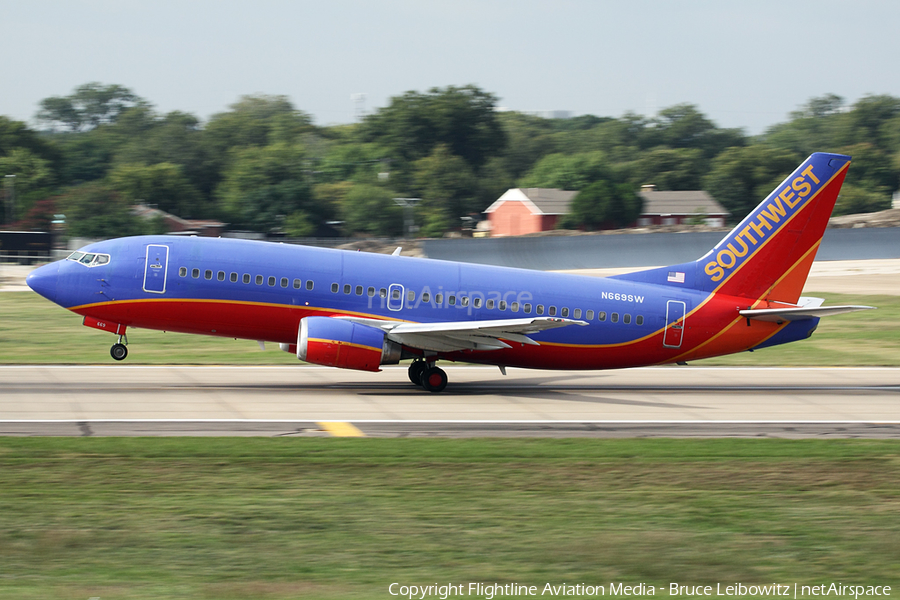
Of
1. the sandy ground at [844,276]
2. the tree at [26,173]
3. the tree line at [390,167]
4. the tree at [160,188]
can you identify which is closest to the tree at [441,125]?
the tree line at [390,167]

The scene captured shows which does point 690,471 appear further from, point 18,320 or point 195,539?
point 18,320

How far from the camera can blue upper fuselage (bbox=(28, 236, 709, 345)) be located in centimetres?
2475

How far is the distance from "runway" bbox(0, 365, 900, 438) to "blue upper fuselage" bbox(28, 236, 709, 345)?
7.63 ft

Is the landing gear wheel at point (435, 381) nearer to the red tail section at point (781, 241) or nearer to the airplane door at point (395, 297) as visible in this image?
the airplane door at point (395, 297)

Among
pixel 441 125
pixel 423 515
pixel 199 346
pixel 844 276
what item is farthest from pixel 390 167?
pixel 423 515

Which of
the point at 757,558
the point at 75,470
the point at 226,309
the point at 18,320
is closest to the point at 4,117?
the point at 18,320

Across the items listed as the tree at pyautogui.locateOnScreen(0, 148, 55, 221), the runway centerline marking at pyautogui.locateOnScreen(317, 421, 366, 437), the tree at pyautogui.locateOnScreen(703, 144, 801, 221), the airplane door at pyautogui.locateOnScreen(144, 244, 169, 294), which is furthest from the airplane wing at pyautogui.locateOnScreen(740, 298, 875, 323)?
the tree at pyautogui.locateOnScreen(703, 144, 801, 221)

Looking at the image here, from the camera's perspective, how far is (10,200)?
374 ft

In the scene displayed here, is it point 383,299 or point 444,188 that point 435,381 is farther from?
point 444,188

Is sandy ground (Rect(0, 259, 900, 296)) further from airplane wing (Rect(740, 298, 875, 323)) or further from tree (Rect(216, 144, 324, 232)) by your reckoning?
tree (Rect(216, 144, 324, 232))

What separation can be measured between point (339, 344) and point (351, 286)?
2013 mm

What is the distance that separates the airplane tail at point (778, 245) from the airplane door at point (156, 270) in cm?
1464

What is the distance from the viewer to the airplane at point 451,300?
24719 millimetres

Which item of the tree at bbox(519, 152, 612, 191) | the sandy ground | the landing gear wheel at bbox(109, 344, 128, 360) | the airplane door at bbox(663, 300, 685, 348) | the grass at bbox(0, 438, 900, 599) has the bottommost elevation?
the grass at bbox(0, 438, 900, 599)
